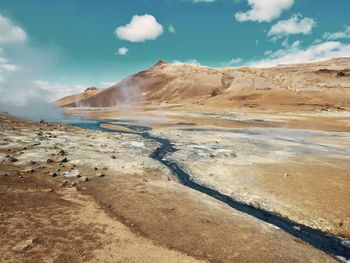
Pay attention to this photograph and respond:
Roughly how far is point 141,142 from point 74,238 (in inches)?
973

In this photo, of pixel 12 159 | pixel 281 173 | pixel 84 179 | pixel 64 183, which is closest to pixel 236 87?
pixel 281 173

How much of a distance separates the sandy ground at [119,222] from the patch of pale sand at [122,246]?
0.03 meters

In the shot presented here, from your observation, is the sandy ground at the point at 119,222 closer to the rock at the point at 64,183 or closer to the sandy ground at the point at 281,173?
the rock at the point at 64,183

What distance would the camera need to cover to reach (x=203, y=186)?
69.3ft

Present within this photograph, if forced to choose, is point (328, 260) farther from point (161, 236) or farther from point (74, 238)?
point (74, 238)

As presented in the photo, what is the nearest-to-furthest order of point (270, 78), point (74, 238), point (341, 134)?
point (74, 238) < point (341, 134) < point (270, 78)

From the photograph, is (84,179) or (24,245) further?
(84,179)

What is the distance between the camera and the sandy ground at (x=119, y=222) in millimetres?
11180

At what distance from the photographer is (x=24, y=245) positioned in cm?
1096

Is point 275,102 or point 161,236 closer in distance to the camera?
point 161,236

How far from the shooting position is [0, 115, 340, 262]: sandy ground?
11180 mm

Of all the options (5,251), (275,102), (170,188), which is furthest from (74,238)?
(275,102)

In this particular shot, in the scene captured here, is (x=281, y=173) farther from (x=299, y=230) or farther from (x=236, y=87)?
(x=236, y=87)

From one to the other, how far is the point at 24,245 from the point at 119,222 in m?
3.65
